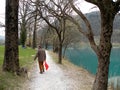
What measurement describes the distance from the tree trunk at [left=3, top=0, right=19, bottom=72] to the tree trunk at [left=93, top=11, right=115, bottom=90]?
→ 18.7ft

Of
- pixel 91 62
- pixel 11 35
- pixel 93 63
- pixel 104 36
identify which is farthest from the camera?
pixel 91 62

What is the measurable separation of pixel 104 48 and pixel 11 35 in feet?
20.6

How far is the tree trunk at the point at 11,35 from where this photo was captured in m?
15.8

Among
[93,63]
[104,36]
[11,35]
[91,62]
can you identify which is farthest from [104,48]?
[91,62]

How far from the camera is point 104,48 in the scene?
1128 centimetres

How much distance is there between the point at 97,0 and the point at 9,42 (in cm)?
688

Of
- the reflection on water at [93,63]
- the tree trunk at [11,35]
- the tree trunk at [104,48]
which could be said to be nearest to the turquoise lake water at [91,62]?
the reflection on water at [93,63]

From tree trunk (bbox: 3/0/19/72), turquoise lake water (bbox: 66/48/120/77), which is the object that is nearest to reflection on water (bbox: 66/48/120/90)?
turquoise lake water (bbox: 66/48/120/77)

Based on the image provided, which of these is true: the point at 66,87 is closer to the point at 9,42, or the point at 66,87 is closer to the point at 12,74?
the point at 12,74

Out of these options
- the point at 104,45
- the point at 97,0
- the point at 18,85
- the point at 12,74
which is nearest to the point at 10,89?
the point at 18,85

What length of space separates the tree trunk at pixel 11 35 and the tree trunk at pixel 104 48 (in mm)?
5700

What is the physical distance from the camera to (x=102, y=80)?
11.6 metres

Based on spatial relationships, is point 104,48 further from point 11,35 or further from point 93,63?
point 93,63

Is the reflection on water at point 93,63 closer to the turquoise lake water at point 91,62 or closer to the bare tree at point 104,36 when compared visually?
the turquoise lake water at point 91,62
